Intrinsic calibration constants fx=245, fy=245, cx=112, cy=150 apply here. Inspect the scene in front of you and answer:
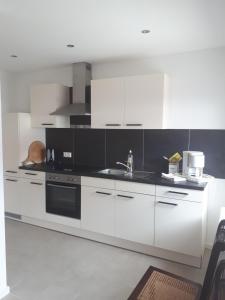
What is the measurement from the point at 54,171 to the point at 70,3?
2.08m

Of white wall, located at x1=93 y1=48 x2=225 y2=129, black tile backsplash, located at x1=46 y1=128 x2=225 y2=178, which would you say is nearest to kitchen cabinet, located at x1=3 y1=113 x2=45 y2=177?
black tile backsplash, located at x1=46 y1=128 x2=225 y2=178

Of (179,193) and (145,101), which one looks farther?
(145,101)

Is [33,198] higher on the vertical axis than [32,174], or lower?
lower

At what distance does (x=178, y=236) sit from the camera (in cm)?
263

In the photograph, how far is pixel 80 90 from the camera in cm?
348

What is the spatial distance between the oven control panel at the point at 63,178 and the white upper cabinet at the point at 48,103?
0.74 m

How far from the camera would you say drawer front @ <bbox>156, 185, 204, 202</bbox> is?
2496 mm

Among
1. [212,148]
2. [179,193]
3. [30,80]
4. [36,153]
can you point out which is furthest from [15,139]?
[212,148]

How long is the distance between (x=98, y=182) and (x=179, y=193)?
0.99 meters

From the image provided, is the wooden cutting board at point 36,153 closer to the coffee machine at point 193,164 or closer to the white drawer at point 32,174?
the white drawer at point 32,174

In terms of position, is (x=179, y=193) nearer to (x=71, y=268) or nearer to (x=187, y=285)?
(x=187, y=285)

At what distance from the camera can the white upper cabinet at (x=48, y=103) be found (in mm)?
3541

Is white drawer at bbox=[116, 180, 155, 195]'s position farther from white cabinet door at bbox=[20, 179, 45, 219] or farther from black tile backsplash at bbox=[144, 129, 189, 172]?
white cabinet door at bbox=[20, 179, 45, 219]

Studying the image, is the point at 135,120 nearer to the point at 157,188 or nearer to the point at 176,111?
the point at 176,111
